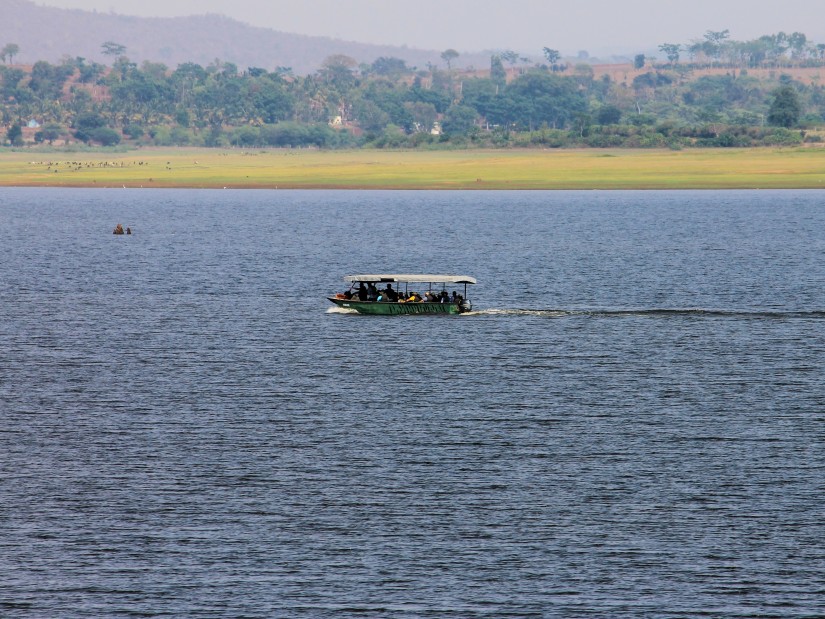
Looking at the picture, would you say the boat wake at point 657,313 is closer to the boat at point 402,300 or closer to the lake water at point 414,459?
the lake water at point 414,459

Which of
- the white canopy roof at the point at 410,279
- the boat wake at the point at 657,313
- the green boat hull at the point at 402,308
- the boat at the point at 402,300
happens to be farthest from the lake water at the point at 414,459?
the white canopy roof at the point at 410,279

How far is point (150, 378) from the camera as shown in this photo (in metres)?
78.5

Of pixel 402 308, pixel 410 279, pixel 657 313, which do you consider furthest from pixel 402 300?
pixel 657 313

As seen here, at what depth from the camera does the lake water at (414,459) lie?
43.6 m

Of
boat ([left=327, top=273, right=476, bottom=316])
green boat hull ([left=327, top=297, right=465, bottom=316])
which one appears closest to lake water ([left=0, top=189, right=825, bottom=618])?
green boat hull ([left=327, top=297, right=465, bottom=316])

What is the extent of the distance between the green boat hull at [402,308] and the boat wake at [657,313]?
175 centimetres

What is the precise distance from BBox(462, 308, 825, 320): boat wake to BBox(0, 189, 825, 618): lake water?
1.87 ft

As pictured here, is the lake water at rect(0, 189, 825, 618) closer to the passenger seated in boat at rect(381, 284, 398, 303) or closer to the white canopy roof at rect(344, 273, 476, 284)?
the passenger seated in boat at rect(381, 284, 398, 303)

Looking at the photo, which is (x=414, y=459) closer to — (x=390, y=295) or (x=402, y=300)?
(x=402, y=300)

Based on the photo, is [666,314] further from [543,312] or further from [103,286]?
[103,286]

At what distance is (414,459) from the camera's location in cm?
5847

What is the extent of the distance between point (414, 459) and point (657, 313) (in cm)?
5313

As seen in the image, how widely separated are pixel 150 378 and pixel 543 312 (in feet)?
128

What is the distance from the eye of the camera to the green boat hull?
105 m
